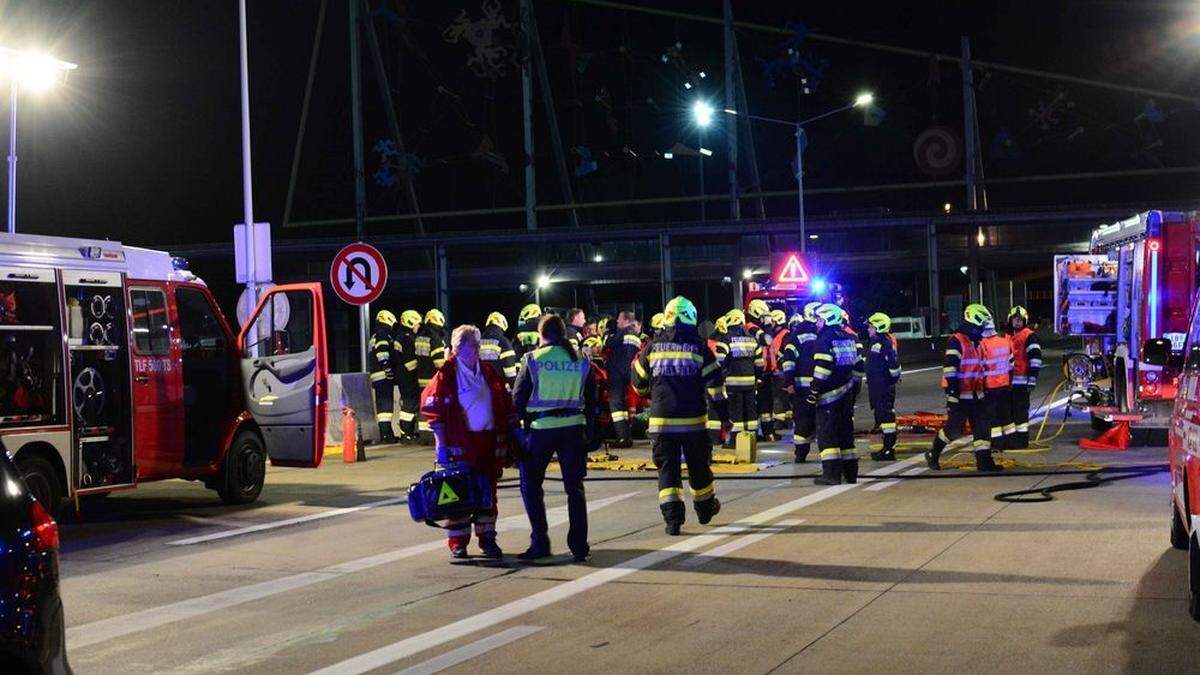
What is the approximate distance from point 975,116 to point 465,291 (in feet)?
79.7

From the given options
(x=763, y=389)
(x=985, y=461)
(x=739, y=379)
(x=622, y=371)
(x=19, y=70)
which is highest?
(x=19, y=70)

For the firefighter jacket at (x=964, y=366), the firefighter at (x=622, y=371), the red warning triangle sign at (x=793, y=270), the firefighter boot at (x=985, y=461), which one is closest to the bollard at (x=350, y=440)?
the firefighter at (x=622, y=371)

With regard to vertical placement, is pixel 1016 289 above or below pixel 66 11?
below

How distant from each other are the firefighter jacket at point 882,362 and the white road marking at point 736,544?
6.98m

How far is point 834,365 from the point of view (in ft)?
45.8

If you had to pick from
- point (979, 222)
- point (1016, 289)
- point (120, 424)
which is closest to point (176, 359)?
point (120, 424)

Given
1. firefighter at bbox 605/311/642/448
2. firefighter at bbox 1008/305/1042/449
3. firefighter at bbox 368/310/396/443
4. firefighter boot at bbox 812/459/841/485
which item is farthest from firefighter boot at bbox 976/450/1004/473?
firefighter at bbox 368/310/396/443

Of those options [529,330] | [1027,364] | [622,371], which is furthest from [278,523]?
[1027,364]

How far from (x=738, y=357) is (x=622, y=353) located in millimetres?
1867

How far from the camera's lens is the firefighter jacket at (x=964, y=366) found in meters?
14.6

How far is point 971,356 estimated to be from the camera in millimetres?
14812

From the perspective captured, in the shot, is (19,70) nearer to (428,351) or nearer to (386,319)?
(386,319)

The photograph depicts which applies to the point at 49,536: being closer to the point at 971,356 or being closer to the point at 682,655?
the point at 682,655

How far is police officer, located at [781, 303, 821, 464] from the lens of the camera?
53.3 feet
